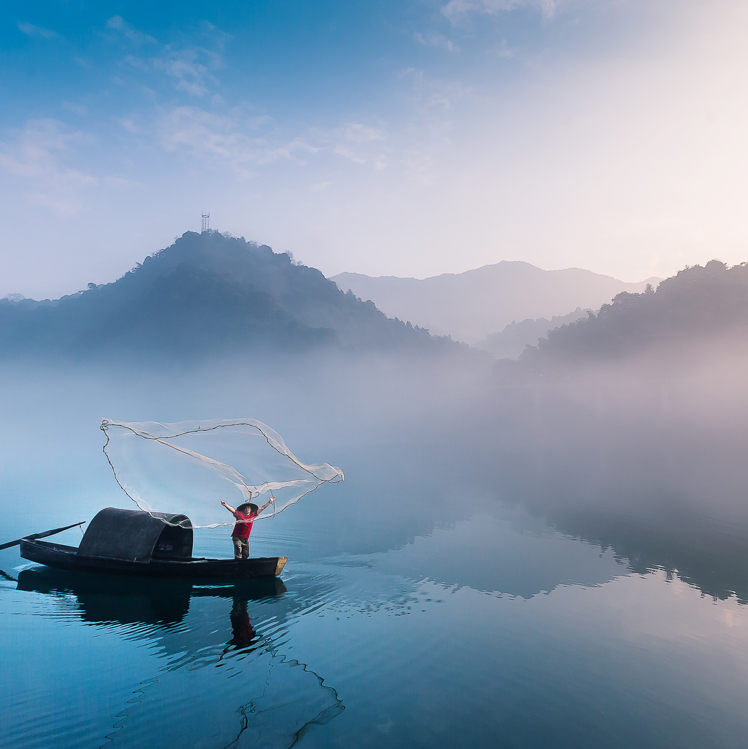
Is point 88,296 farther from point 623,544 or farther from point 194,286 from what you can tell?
point 623,544

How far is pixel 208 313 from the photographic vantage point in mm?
156000

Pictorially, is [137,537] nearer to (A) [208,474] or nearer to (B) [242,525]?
(A) [208,474]

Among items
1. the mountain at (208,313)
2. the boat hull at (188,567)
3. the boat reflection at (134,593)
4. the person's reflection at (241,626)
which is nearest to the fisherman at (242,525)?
the boat hull at (188,567)

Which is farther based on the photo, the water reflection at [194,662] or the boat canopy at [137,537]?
the boat canopy at [137,537]

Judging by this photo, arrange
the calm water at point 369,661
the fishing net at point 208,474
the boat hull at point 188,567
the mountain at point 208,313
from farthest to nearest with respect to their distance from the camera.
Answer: the mountain at point 208,313
the boat hull at point 188,567
the fishing net at point 208,474
the calm water at point 369,661

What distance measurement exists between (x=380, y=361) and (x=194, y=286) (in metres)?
73.2

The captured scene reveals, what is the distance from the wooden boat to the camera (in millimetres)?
13344

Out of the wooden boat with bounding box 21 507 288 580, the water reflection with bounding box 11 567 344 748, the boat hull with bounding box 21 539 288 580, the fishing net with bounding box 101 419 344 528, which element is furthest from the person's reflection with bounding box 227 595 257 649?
the fishing net with bounding box 101 419 344 528

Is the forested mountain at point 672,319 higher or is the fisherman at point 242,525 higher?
the forested mountain at point 672,319

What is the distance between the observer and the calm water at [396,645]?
313 inches

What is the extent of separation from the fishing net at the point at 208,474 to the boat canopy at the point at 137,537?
2.34ft

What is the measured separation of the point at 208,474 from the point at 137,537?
312cm

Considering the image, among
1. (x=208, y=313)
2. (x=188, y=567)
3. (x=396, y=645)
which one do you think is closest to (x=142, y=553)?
(x=188, y=567)

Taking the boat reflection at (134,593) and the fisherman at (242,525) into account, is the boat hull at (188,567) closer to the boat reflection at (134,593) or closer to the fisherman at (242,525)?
the boat reflection at (134,593)
